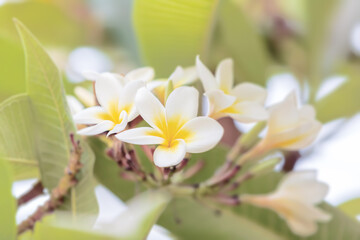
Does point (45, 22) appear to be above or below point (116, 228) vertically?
above

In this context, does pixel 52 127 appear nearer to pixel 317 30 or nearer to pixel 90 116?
pixel 90 116

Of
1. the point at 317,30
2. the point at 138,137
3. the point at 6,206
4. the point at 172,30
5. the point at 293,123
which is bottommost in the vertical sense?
the point at 6,206

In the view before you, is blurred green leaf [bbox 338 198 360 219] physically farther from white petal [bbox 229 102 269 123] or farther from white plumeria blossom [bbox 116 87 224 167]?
white plumeria blossom [bbox 116 87 224 167]

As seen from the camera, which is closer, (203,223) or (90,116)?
(90,116)

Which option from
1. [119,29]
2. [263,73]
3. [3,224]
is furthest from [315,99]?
[3,224]


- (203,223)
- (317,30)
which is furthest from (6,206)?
(317,30)

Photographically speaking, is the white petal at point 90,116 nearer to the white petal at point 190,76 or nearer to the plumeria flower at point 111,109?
the plumeria flower at point 111,109

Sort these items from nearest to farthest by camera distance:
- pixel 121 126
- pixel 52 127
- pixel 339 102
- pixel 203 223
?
pixel 121 126, pixel 52 127, pixel 203 223, pixel 339 102
